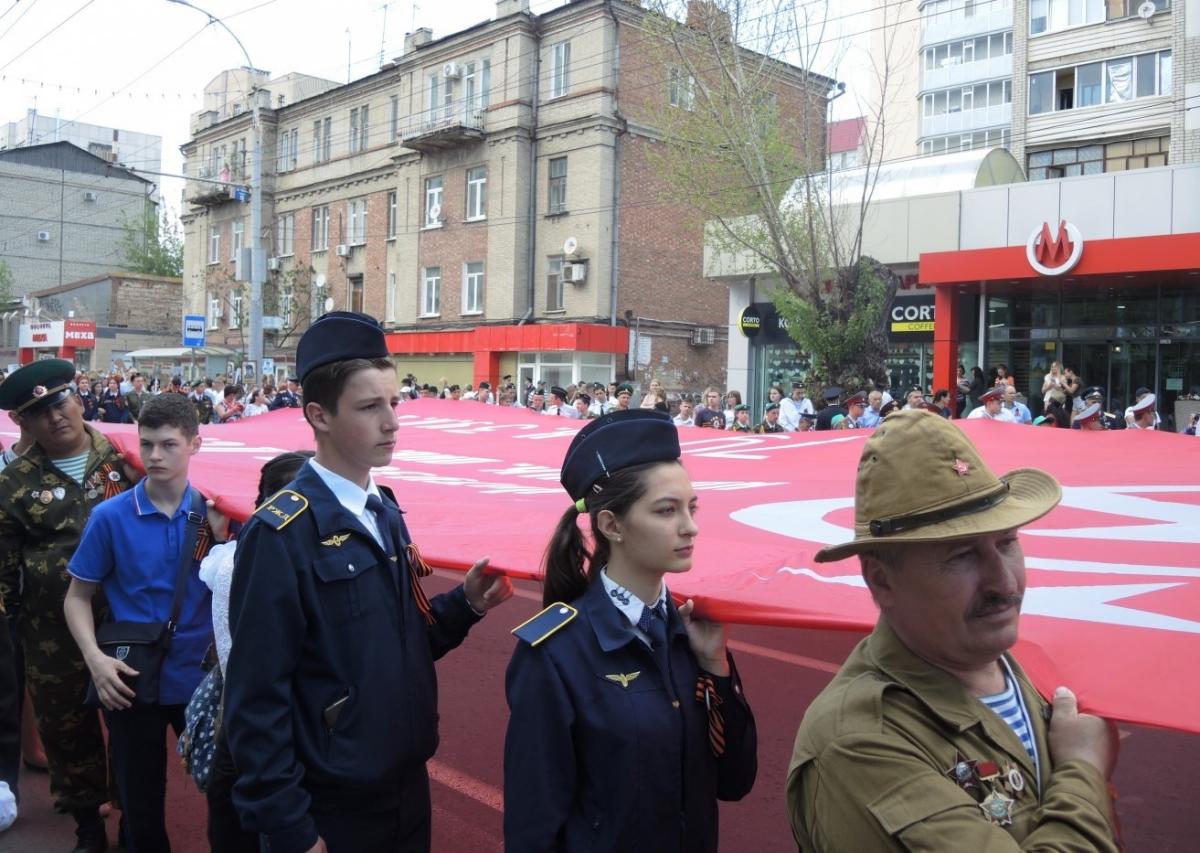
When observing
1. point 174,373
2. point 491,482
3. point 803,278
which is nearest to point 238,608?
point 491,482

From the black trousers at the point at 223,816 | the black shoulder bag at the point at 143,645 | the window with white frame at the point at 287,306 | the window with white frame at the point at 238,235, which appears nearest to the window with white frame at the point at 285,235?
the window with white frame at the point at 287,306

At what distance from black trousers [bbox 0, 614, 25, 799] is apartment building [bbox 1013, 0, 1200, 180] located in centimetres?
3320

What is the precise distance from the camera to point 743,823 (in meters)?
4.78

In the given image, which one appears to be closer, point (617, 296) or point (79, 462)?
point (79, 462)

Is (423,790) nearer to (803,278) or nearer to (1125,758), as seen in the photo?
(1125,758)

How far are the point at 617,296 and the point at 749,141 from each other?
13978 millimetres

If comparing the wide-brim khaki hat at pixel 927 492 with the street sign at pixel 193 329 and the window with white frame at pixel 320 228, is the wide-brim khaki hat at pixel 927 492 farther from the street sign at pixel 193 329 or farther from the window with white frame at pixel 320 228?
the window with white frame at pixel 320 228

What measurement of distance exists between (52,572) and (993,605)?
4.13 m

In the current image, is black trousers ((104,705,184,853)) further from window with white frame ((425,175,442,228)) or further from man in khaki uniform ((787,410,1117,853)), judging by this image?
window with white frame ((425,175,442,228))

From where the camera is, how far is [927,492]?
1.74 meters

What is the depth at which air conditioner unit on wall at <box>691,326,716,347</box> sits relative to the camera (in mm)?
32906

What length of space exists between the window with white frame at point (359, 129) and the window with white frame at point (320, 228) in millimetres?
3007

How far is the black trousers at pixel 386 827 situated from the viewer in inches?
99.6

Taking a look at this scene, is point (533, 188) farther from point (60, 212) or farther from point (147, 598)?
point (60, 212)
